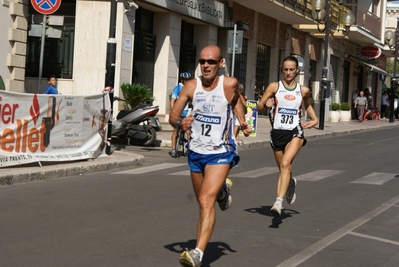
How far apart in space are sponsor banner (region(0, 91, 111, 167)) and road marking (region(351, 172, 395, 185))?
5.09 metres

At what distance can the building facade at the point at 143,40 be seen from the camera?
69.4 ft

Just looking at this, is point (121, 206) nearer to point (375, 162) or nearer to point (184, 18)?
point (375, 162)

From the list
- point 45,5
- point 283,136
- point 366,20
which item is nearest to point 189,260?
point 283,136

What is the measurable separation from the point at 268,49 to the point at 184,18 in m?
9.56

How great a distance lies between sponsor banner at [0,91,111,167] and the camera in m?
12.9

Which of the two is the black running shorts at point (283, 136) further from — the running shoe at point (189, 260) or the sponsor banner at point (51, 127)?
the sponsor banner at point (51, 127)

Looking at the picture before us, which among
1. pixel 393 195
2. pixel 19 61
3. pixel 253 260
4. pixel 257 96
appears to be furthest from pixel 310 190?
pixel 257 96

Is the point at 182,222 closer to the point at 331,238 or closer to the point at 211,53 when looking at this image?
the point at 331,238

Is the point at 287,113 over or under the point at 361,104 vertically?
under

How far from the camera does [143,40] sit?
2481 centimetres

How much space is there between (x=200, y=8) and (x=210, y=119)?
68.1 feet

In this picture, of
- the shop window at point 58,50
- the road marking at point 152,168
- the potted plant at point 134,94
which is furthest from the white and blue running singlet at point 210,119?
the shop window at point 58,50

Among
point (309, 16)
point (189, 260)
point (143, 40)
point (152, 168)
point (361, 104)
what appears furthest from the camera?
point (361, 104)

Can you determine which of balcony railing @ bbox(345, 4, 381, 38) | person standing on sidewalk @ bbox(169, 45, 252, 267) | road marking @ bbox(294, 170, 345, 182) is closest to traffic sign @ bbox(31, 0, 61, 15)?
road marking @ bbox(294, 170, 345, 182)
